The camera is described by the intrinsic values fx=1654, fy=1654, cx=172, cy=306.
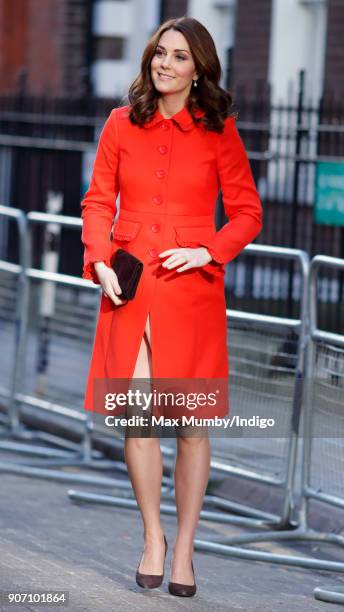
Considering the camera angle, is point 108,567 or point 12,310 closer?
point 108,567

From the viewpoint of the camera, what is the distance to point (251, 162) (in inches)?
532

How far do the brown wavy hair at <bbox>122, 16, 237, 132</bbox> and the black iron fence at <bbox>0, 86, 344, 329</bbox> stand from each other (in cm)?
614

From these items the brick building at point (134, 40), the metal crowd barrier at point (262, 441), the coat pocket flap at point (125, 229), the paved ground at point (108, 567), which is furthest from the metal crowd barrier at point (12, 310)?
the brick building at point (134, 40)

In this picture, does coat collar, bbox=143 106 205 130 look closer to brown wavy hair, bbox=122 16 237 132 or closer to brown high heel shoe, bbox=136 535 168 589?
brown wavy hair, bbox=122 16 237 132

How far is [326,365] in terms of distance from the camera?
696cm

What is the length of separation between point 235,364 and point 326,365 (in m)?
0.78

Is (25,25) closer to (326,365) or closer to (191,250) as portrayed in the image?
(326,365)

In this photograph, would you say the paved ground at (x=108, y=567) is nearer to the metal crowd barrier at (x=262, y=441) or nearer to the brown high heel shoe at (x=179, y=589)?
the brown high heel shoe at (x=179, y=589)

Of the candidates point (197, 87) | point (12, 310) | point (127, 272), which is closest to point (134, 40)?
point (12, 310)

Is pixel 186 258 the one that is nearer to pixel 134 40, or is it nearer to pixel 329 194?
pixel 329 194

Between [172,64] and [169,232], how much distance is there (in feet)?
1.81

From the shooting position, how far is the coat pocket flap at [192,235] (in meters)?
5.48

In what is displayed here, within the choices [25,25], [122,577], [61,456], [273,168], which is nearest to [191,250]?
[122,577]

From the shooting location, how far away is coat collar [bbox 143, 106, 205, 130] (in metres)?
5.53
